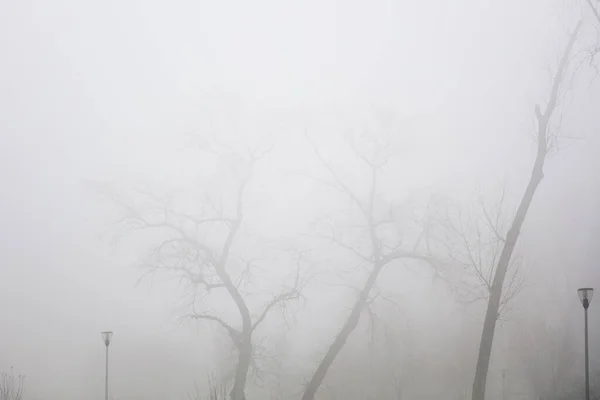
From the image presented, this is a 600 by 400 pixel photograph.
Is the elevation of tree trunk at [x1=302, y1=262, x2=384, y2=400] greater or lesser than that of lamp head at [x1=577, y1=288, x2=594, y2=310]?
lesser

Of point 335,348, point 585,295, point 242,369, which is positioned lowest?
point 242,369

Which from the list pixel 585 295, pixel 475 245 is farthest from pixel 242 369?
pixel 585 295

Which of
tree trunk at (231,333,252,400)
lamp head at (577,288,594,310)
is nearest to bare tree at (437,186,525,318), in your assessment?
lamp head at (577,288,594,310)

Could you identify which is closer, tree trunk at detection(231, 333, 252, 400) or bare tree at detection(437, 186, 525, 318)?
bare tree at detection(437, 186, 525, 318)

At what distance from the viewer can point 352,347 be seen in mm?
21469

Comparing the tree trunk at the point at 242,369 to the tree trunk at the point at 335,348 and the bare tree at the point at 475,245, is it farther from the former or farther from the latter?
the bare tree at the point at 475,245

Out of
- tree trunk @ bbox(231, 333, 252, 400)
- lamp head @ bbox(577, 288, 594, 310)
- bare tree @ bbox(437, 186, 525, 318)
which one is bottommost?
tree trunk @ bbox(231, 333, 252, 400)

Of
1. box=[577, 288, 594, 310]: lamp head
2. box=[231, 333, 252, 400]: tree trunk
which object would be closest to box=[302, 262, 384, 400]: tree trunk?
box=[231, 333, 252, 400]: tree trunk

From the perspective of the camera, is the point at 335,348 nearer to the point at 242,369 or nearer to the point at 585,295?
the point at 242,369

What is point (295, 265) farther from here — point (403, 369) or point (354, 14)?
point (354, 14)

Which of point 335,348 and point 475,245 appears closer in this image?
point 335,348

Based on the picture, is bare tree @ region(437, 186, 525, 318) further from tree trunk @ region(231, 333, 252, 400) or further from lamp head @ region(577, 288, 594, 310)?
tree trunk @ region(231, 333, 252, 400)

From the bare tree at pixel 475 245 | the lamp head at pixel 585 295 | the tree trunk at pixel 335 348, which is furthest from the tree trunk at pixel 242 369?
the lamp head at pixel 585 295

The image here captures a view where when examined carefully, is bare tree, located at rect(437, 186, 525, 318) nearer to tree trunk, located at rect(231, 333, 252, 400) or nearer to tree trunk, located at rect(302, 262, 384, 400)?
tree trunk, located at rect(302, 262, 384, 400)
